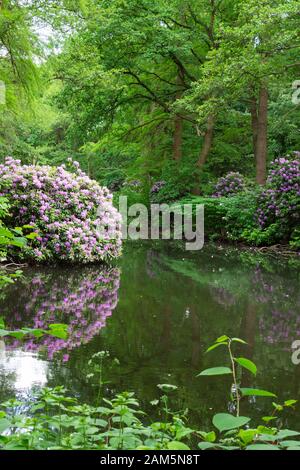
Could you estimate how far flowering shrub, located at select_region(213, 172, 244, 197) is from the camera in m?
16.0

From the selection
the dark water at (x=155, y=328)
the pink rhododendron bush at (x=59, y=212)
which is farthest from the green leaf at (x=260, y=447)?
the pink rhododendron bush at (x=59, y=212)

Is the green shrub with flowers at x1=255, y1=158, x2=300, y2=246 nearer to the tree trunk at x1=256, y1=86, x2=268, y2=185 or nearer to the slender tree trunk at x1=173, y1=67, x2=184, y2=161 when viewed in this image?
the tree trunk at x1=256, y1=86, x2=268, y2=185

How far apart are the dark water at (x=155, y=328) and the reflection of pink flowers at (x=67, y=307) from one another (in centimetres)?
1

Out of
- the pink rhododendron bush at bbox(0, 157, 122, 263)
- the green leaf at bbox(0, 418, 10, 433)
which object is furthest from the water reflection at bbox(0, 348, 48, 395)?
the pink rhododendron bush at bbox(0, 157, 122, 263)

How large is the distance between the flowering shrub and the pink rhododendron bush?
6.76 meters

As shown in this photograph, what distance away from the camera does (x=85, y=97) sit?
16.7 m

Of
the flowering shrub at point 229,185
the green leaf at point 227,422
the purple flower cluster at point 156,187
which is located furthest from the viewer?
the purple flower cluster at point 156,187

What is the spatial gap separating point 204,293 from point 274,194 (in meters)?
6.86

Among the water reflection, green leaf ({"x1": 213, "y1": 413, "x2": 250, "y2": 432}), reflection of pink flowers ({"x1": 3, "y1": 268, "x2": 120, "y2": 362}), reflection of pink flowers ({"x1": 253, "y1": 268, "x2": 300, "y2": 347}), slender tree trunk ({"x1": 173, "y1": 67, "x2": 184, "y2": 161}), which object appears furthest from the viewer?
slender tree trunk ({"x1": 173, "y1": 67, "x2": 184, "y2": 161})

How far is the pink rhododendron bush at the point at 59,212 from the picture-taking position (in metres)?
8.64

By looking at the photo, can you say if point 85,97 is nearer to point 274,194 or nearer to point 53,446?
point 274,194

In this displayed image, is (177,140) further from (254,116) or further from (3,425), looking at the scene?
(3,425)

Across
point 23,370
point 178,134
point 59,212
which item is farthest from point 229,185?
point 23,370

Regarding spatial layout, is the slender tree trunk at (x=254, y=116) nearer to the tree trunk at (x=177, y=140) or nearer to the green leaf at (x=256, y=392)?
the tree trunk at (x=177, y=140)
